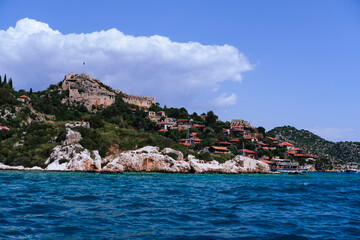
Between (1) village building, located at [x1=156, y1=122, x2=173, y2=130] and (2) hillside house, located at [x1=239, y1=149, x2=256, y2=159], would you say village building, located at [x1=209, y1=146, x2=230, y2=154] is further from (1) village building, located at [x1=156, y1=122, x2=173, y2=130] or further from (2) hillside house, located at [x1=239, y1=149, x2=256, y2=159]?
(1) village building, located at [x1=156, y1=122, x2=173, y2=130]

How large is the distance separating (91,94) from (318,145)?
294 ft

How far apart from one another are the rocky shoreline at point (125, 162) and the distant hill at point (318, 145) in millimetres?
68033

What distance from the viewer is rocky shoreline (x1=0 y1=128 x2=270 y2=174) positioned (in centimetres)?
4222

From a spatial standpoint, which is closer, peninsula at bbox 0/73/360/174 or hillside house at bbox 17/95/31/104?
peninsula at bbox 0/73/360/174

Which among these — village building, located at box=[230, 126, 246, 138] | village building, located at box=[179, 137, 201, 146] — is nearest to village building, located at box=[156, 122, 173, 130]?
village building, located at box=[179, 137, 201, 146]

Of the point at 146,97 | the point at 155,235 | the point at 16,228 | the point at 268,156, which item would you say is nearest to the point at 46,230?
the point at 16,228

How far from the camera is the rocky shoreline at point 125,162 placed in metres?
42.2

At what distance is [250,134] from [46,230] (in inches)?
3292

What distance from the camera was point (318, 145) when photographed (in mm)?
129000

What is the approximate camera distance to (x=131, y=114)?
82000 millimetres

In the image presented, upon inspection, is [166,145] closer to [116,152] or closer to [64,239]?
[116,152]

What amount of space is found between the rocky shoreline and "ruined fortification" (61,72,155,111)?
3795 centimetres

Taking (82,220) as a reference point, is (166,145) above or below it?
above

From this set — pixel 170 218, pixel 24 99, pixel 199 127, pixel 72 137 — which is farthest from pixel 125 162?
pixel 199 127
